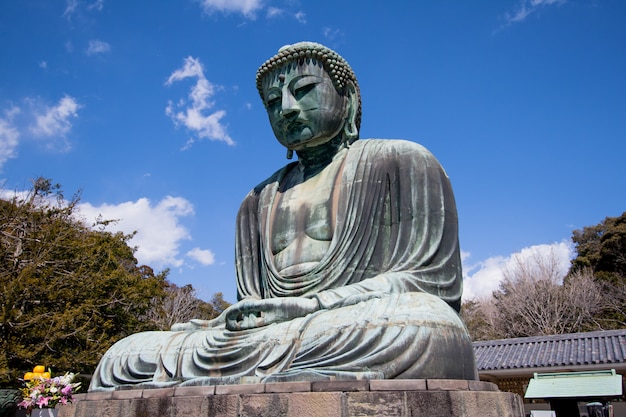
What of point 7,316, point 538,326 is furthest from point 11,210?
A: point 538,326

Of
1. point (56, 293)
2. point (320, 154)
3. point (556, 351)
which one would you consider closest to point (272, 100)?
point (320, 154)

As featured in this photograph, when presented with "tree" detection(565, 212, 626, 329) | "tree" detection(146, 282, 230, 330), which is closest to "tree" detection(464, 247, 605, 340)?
"tree" detection(565, 212, 626, 329)

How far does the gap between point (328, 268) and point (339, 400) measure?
216 centimetres

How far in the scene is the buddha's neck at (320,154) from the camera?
7.07 m

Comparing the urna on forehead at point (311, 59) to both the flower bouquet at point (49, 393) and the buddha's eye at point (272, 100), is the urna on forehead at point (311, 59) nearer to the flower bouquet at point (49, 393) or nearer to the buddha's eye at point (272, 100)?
Answer: the buddha's eye at point (272, 100)

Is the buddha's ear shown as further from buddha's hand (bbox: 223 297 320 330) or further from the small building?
the small building

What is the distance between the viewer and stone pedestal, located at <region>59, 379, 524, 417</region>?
3805 millimetres

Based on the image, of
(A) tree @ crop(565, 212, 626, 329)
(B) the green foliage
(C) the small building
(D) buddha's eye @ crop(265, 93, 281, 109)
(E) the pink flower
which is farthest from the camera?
(A) tree @ crop(565, 212, 626, 329)

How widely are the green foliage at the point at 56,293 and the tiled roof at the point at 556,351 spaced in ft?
39.6

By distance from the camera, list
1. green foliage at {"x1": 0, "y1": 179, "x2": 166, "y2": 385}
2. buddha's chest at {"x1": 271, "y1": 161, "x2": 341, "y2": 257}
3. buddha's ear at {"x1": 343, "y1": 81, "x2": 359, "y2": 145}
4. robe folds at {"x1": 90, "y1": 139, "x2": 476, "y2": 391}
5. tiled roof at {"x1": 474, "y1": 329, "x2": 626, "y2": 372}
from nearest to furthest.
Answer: robe folds at {"x1": 90, "y1": 139, "x2": 476, "y2": 391}
buddha's chest at {"x1": 271, "y1": 161, "x2": 341, "y2": 257}
buddha's ear at {"x1": 343, "y1": 81, "x2": 359, "y2": 145}
green foliage at {"x1": 0, "y1": 179, "x2": 166, "y2": 385}
tiled roof at {"x1": 474, "y1": 329, "x2": 626, "y2": 372}

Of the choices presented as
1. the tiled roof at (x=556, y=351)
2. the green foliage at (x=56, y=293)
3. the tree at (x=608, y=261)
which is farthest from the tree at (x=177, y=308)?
the tree at (x=608, y=261)

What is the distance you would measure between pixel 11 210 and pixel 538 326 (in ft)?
80.5

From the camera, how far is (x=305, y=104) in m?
6.76

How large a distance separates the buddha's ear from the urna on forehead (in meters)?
0.17
